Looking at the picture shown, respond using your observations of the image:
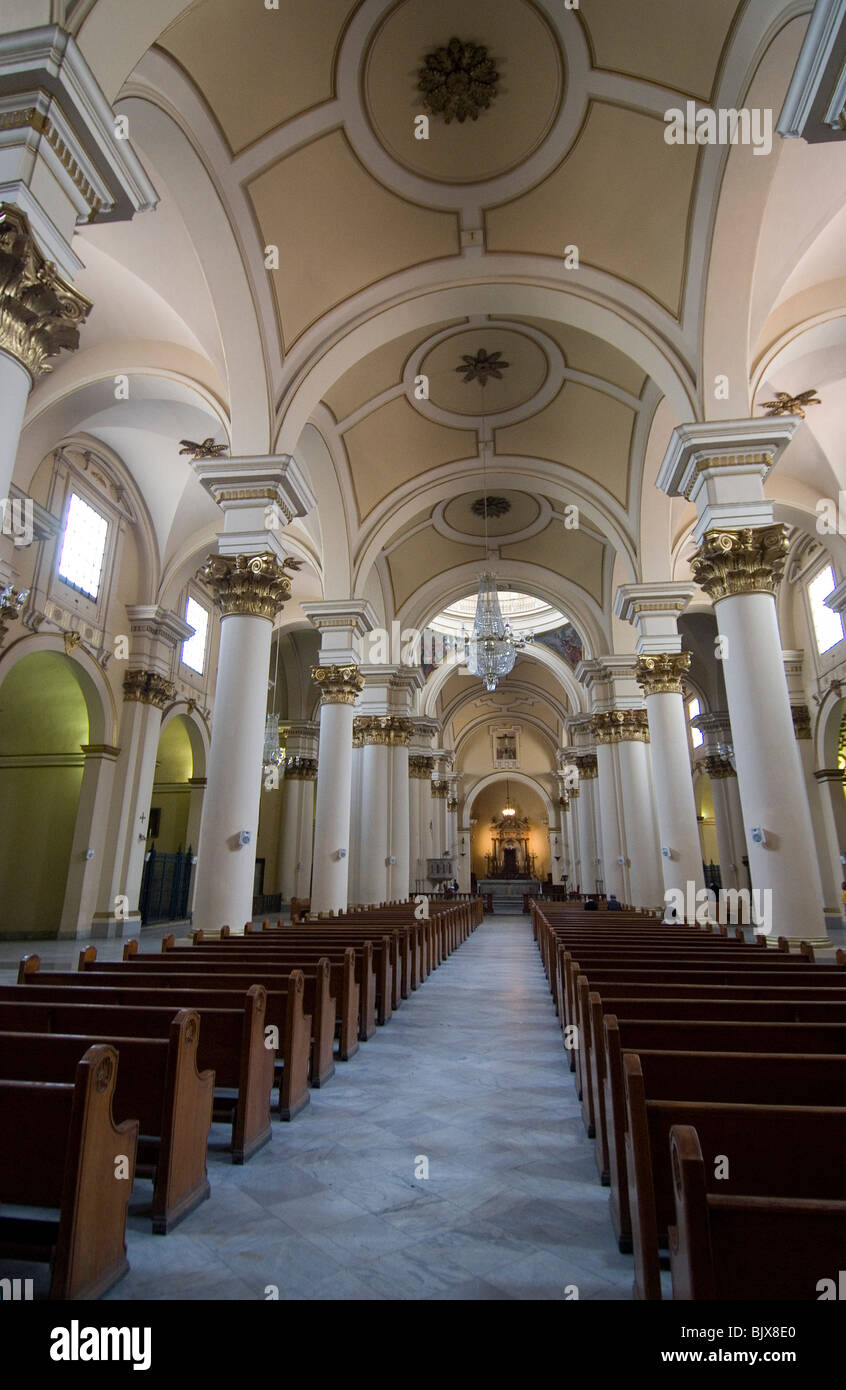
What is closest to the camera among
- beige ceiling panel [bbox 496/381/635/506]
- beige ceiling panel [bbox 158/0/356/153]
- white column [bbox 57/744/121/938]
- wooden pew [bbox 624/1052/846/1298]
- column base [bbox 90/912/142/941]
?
wooden pew [bbox 624/1052/846/1298]

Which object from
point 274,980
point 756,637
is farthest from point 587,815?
point 274,980

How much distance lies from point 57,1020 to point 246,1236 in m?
1.24

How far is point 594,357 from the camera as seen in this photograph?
10586 millimetres

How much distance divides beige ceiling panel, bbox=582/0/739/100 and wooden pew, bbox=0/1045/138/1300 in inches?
345

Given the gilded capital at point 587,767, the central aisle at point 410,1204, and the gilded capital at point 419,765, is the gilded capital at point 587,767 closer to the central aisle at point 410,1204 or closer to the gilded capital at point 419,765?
the gilded capital at point 419,765

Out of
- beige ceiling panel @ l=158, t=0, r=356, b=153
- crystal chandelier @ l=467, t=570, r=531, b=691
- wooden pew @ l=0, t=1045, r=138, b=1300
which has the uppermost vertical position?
beige ceiling panel @ l=158, t=0, r=356, b=153

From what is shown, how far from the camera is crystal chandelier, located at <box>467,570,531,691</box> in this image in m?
13.9

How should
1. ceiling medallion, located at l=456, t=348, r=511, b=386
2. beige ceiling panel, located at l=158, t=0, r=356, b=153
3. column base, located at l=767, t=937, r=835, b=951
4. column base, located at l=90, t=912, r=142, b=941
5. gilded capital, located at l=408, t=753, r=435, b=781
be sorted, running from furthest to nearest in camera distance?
gilded capital, located at l=408, t=753, r=435, b=781 → column base, located at l=90, t=912, r=142, b=941 → ceiling medallion, located at l=456, t=348, r=511, b=386 → column base, located at l=767, t=937, r=835, b=951 → beige ceiling panel, located at l=158, t=0, r=356, b=153

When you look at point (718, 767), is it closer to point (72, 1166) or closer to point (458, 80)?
point (458, 80)

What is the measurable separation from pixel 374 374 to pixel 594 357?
336 centimetres

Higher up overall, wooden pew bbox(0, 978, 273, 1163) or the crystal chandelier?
the crystal chandelier

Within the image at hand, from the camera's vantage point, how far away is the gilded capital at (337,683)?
11758mm

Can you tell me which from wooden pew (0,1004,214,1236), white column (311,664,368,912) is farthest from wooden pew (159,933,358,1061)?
white column (311,664,368,912)

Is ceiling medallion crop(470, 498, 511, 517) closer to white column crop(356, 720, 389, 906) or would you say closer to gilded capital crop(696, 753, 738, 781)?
white column crop(356, 720, 389, 906)
